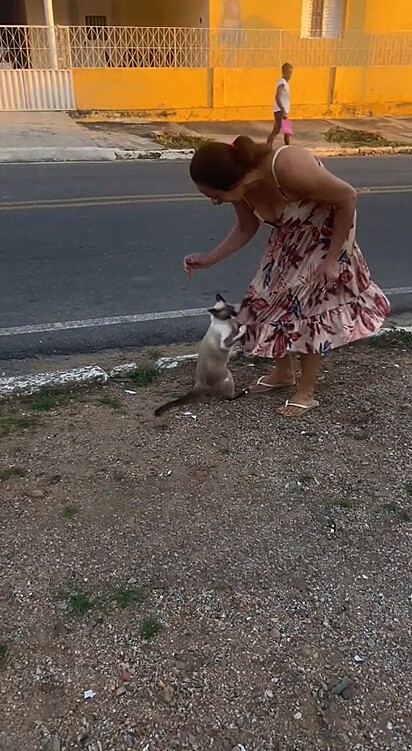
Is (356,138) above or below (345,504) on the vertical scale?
below

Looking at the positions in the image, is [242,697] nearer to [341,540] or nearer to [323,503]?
[341,540]

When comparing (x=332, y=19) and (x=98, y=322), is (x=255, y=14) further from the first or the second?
(x=98, y=322)

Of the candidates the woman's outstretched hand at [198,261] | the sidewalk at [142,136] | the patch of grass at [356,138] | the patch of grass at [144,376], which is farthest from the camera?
the patch of grass at [356,138]

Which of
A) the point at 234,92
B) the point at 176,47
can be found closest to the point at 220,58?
the point at 234,92

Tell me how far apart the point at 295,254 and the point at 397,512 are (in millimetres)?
1265

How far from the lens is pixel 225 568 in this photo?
247 cm

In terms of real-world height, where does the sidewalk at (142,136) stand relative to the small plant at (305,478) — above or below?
below

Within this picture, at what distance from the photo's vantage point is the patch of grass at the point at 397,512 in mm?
2738

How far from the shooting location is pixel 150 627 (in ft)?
7.27

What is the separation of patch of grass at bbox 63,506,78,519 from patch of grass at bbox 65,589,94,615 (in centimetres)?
41

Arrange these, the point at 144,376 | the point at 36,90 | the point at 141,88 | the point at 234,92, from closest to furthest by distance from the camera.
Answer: the point at 144,376
the point at 36,90
the point at 141,88
the point at 234,92

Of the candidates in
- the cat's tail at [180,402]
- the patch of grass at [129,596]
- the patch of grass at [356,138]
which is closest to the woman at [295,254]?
the cat's tail at [180,402]

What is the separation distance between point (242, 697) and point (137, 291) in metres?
3.81

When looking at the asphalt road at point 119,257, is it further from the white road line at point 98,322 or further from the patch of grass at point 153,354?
the patch of grass at point 153,354
